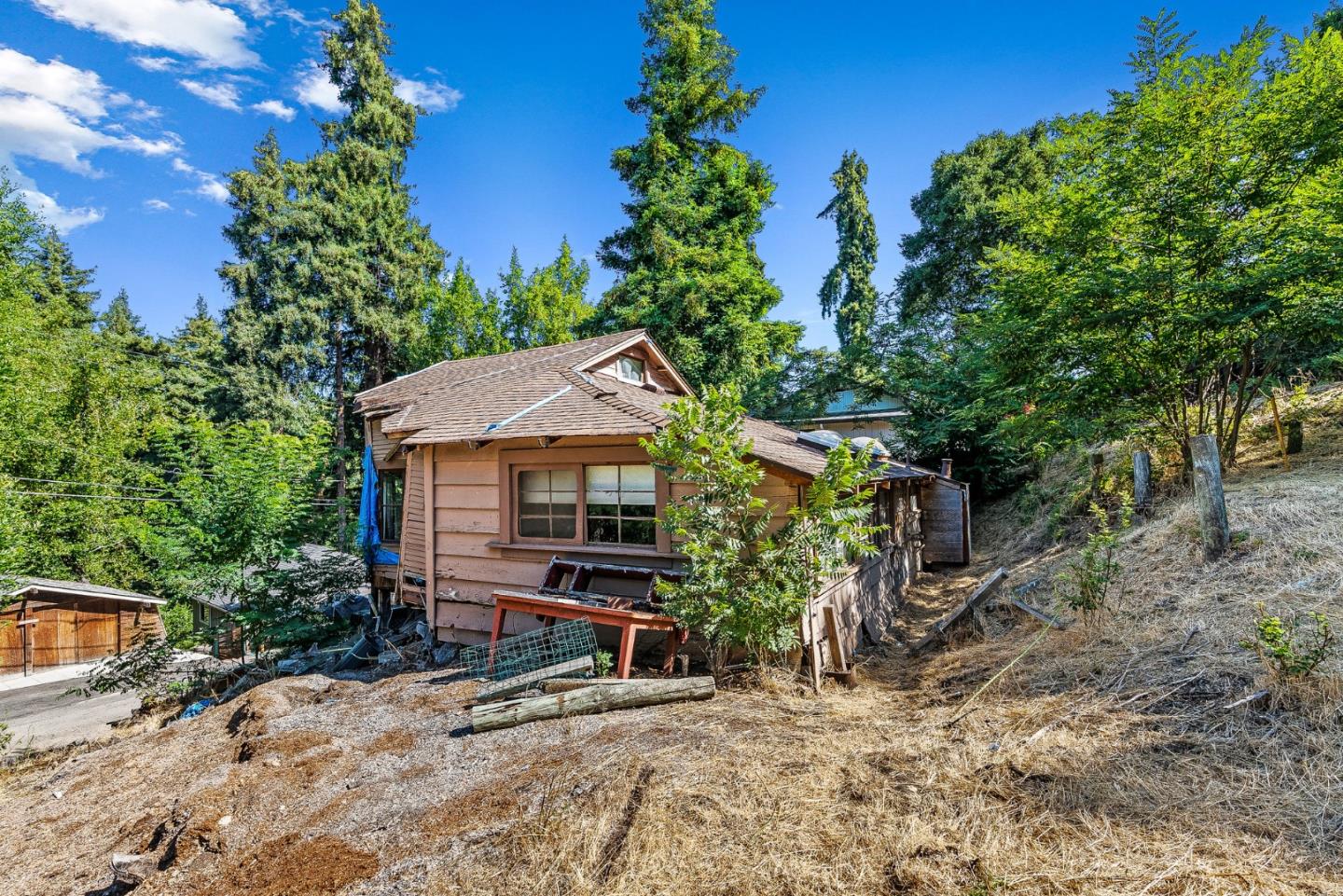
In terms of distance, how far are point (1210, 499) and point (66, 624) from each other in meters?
28.2

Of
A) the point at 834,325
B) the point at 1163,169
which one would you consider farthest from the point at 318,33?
the point at 1163,169

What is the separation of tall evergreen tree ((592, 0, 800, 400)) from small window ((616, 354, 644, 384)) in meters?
6.71

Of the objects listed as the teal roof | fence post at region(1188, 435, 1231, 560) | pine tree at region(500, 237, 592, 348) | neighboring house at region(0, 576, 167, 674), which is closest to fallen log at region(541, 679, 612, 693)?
fence post at region(1188, 435, 1231, 560)

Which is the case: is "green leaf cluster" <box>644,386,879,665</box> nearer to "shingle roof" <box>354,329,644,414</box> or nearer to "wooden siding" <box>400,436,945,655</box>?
"wooden siding" <box>400,436,945,655</box>

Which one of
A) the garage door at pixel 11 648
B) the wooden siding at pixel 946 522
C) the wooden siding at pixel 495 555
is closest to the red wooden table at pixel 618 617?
the wooden siding at pixel 495 555

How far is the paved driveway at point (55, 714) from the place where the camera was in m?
10.4

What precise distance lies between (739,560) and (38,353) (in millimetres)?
26515

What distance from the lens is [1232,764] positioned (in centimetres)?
318

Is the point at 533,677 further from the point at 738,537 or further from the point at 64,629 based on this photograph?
the point at 64,629

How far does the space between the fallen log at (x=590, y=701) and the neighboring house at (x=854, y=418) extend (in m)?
15.6

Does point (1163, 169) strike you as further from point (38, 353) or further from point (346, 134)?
point (38, 353)

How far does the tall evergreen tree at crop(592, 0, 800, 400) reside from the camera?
59.7 ft

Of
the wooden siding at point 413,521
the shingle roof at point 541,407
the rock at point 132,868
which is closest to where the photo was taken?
the rock at point 132,868

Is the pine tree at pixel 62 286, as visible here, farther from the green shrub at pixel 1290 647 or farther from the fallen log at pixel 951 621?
the green shrub at pixel 1290 647
